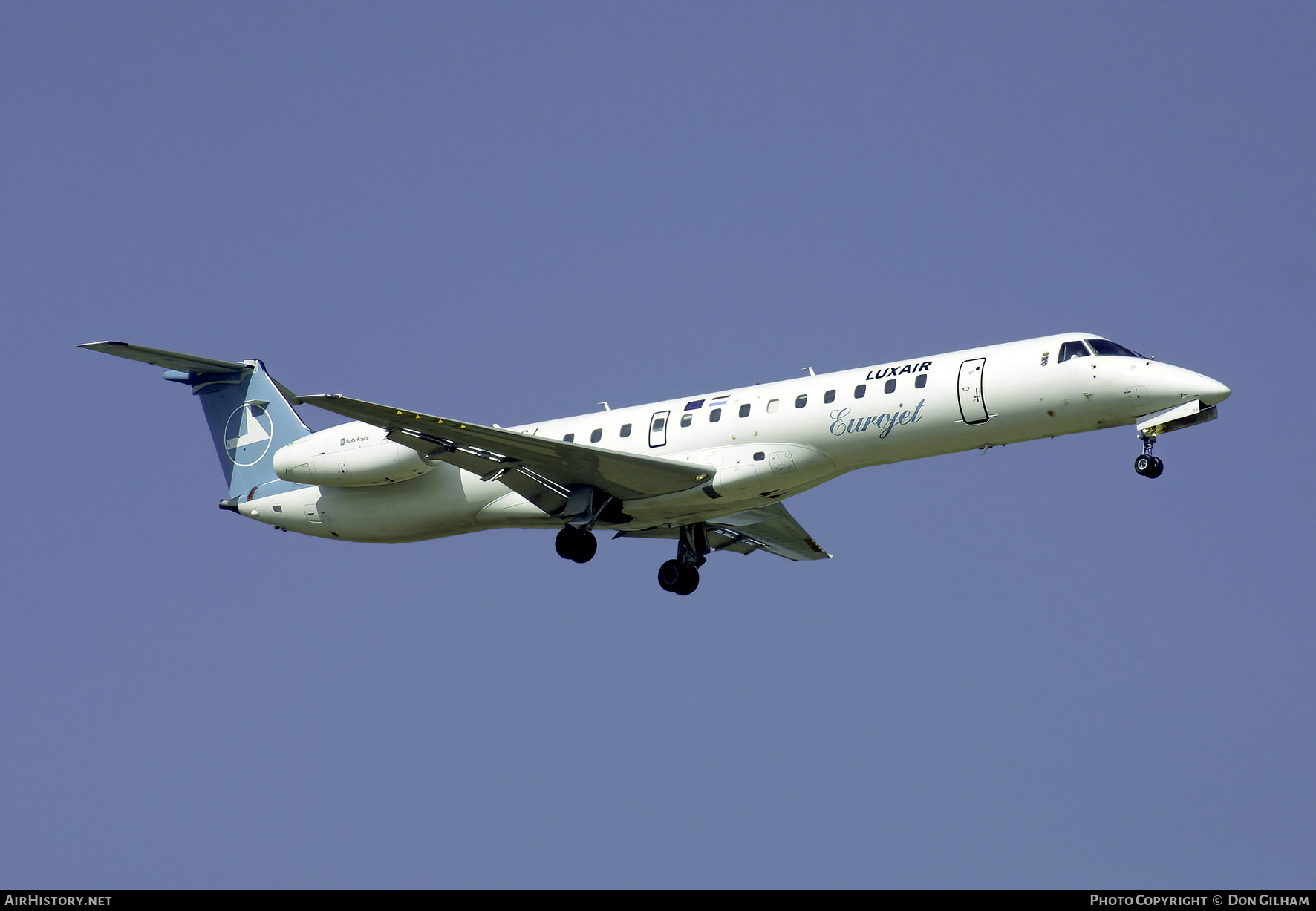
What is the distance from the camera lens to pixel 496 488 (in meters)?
24.7

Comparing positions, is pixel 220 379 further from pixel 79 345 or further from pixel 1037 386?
pixel 1037 386

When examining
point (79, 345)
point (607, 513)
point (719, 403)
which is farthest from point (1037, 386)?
point (79, 345)

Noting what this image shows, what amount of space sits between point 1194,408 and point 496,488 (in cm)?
1097

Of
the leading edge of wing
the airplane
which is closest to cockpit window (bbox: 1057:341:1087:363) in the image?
the airplane

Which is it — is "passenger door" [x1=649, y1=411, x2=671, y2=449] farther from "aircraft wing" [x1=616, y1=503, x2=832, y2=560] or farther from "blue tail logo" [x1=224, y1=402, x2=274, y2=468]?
"blue tail logo" [x1=224, y1=402, x2=274, y2=468]

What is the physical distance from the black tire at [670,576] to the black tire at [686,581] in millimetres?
39

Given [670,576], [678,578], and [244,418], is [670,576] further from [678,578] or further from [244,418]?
[244,418]

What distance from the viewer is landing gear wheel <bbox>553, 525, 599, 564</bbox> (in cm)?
2378

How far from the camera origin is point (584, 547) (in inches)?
939

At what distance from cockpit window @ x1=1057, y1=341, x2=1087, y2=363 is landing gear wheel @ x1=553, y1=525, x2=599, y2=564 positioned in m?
7.80

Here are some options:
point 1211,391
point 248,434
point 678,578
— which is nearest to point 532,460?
point 678,578

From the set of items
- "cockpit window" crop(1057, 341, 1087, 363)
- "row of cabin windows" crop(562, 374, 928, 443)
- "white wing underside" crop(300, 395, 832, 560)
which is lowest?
"white wing underside" crop(300, 395, 832, 560)

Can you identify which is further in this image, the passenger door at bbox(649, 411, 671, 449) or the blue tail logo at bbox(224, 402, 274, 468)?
the blue tail logo at bbox(224, 402, 274, 468)
